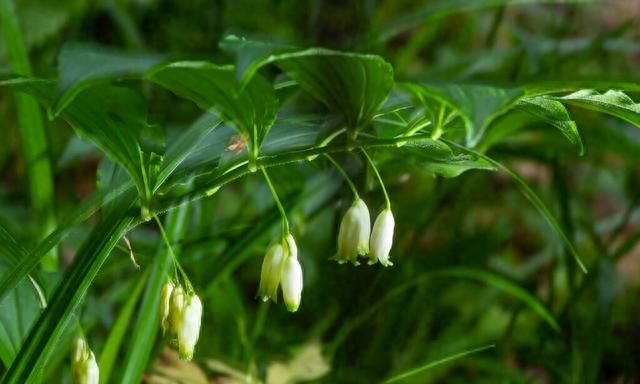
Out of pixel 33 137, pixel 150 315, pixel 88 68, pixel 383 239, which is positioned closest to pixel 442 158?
pixel 383 239

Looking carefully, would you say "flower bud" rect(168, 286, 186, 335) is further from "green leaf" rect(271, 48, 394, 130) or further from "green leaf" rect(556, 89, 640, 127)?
"green leaf" rect(556, 89, 640, 127)

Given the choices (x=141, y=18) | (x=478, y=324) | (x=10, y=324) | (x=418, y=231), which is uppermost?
(x=141, y=18)

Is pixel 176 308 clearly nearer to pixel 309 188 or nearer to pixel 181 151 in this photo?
pixel 181 151

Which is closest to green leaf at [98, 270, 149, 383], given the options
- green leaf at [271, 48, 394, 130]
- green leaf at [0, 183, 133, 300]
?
green leaf at [0, 183, 133, 300]

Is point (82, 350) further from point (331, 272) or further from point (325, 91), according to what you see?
point (331, 272)

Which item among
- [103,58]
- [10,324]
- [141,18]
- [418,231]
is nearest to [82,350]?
[10,324]

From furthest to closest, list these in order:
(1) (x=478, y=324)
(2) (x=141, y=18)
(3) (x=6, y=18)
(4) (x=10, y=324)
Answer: (2) (x=141, y=18)
(1) (x=478, y=324)
(3) (x=6, y=18)
(4) (x=10, y=324)
